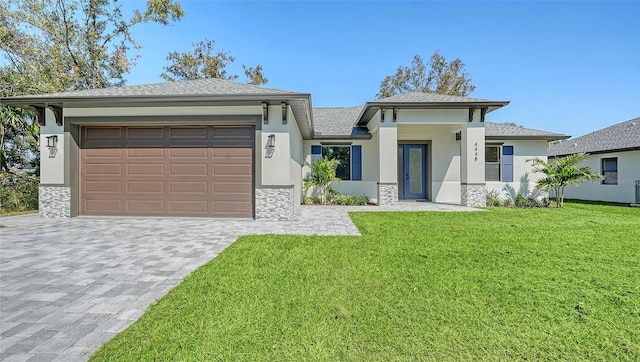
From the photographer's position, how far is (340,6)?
37.7 feet

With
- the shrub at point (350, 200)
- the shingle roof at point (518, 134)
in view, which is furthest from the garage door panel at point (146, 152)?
the shingle roof at point (518, 134)

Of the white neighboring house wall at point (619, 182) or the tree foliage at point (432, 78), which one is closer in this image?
the white neighboring house wall at point (619, 182)

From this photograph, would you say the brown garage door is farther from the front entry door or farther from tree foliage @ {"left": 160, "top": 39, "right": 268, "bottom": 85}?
tree foliage @ {"left": 160, "top": 39, "right": 268, "bottom": 85}

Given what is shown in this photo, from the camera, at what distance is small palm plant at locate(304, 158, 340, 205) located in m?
11.1

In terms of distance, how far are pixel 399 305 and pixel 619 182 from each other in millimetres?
16735

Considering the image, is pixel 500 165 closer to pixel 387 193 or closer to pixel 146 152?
pixel 387 193

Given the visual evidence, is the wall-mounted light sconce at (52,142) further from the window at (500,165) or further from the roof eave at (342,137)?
the window at (500,165)

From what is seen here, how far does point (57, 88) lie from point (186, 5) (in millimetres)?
7735

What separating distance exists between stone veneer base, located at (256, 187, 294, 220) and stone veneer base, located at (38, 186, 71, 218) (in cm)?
565

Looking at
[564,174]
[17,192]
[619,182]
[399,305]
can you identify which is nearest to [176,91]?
[17,192]

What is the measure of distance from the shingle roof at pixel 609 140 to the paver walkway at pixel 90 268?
1494 centimetres

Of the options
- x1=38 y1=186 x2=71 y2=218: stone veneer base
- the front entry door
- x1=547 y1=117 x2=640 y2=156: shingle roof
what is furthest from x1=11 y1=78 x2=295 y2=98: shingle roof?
x1=547 y1=117 x2=640 y2=156: shingle roof

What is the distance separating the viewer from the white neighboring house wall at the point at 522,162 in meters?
12.1

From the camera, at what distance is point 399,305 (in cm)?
265
